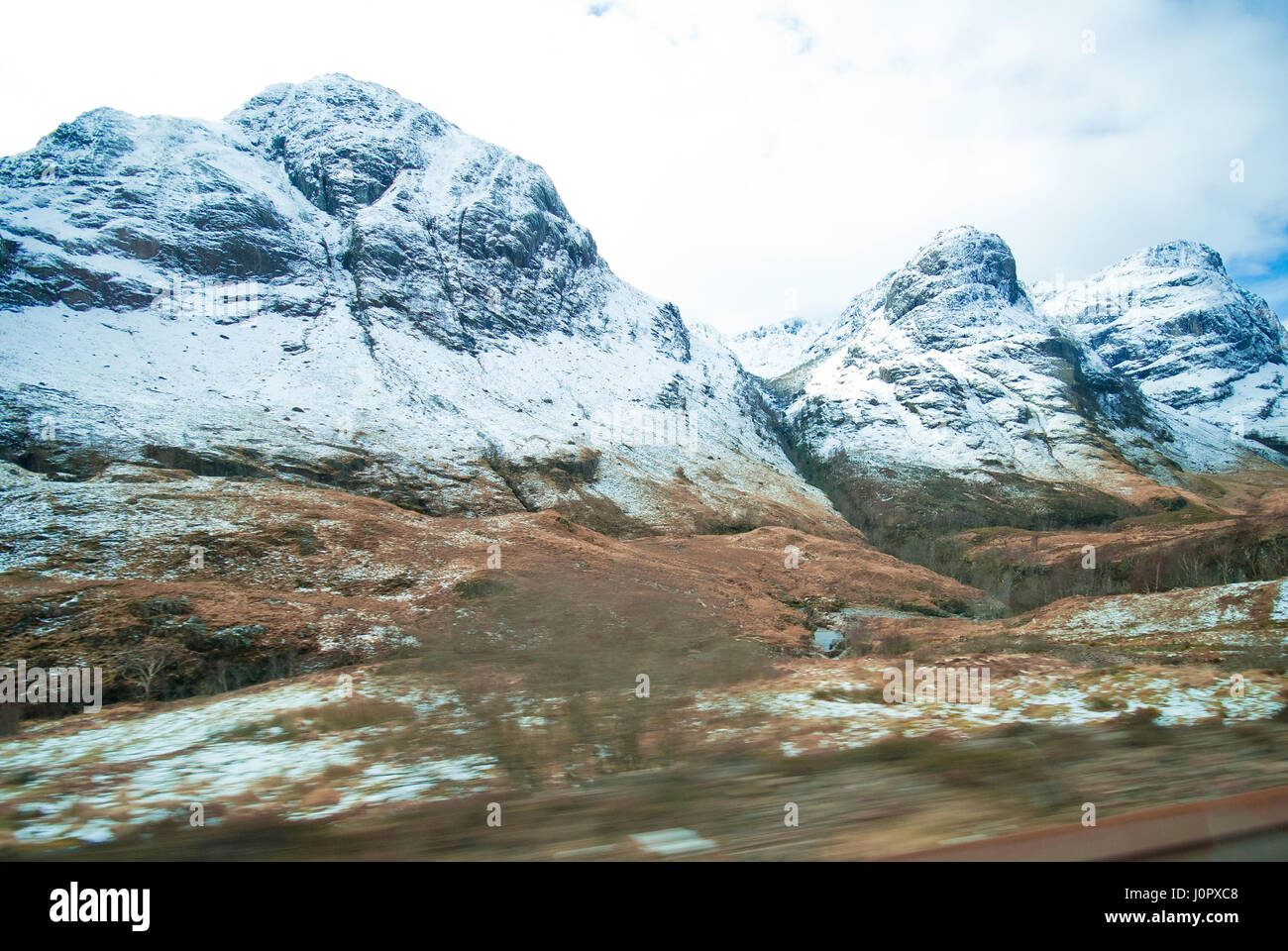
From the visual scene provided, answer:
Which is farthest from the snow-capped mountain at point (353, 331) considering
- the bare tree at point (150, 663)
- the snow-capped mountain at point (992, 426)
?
the bare tree at point (150, 663)

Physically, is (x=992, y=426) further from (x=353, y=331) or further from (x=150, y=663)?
(x=150, y=663)

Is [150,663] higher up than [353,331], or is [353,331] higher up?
[353,331]

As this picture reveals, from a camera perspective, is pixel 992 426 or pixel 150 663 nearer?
pixel 150 663

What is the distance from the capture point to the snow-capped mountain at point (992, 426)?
133m

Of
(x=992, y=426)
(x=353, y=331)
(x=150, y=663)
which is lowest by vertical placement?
(x=150, y=663)

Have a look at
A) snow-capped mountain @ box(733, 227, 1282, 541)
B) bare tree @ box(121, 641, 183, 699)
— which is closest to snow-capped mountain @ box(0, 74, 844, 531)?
snow-capped mountain @ box(733, 227, 1282, 541)

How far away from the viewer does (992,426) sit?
15475 cm

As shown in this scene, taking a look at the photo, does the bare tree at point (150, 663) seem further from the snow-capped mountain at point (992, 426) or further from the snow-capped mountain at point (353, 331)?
the snow-capped mountain at point (992, 426)

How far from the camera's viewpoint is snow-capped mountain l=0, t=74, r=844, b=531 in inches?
3169

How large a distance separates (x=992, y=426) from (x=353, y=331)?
139 meters

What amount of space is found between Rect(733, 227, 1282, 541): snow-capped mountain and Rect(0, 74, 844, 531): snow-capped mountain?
18818mm

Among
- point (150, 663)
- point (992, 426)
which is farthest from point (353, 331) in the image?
point (992, 426)
